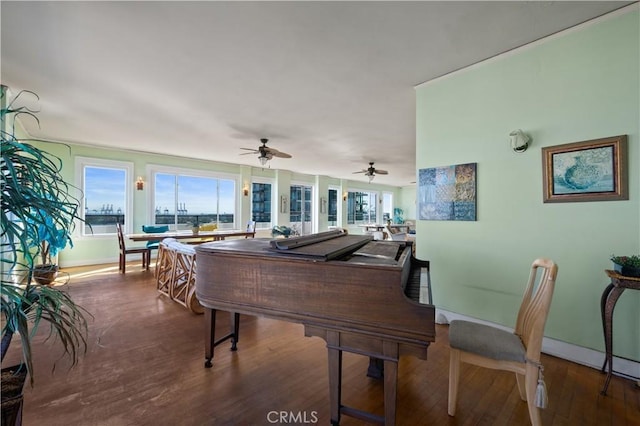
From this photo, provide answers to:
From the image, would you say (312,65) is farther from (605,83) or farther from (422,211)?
(605,83)

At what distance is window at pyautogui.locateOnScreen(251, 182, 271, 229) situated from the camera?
29.8 feet

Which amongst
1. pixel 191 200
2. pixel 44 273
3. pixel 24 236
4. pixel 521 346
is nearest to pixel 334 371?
pixel 521 346

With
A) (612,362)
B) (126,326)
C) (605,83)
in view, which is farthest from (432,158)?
(126,326)

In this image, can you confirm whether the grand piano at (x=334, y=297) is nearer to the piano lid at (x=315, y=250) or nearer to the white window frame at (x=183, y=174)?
the piano lid at (x=315, y=250)

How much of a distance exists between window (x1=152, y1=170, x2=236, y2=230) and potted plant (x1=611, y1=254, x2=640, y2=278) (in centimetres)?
710

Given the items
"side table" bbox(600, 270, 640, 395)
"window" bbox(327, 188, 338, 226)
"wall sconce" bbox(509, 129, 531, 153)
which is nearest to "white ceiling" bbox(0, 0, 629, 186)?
"wall sconce" bbox(509, 129, 531, 153)

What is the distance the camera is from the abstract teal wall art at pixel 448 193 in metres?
2.76

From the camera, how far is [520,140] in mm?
2406

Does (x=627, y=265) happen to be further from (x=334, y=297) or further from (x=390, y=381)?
(x=334, y=297)

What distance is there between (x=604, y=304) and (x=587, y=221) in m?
0.63

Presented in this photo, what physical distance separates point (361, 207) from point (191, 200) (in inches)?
288

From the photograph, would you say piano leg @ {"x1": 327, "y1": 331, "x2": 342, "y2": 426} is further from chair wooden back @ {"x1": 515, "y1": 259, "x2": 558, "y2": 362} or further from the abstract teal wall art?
the abstract teal wall art

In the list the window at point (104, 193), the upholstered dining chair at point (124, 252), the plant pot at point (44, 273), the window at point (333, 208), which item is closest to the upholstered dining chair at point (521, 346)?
the plant pot at point (44, 273)

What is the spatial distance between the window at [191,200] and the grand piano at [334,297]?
18.5ft
